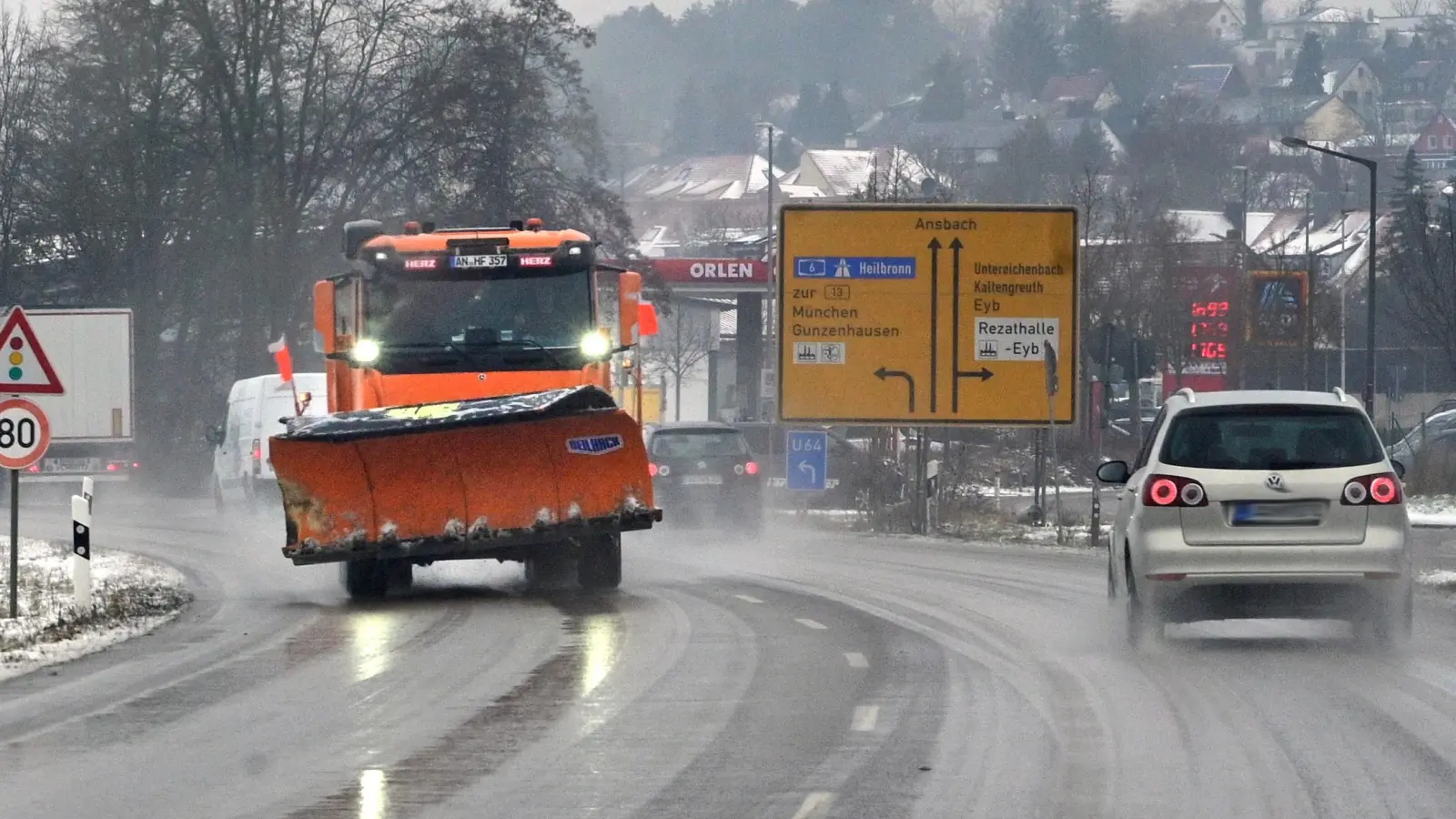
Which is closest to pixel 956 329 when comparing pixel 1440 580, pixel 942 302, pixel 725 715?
pixel 942 302

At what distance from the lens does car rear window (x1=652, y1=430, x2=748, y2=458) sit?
3053 cm

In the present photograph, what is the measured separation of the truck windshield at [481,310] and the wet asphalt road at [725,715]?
2091 mm

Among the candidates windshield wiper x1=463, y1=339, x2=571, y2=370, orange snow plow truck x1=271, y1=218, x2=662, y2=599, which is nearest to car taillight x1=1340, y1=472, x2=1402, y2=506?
orange snow plow truck x1=271, y1=218, x2=662, y2=599

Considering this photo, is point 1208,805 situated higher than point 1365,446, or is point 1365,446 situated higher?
point 1365,446

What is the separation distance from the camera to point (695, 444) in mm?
30609

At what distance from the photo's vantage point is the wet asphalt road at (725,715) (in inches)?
344

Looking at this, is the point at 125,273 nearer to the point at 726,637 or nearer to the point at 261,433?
the point at 261,433

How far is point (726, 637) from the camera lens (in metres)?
→ 15.1

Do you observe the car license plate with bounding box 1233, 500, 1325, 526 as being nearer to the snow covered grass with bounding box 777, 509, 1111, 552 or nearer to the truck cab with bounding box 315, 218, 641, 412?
the truck cab with bounding box 315, 218, 641, 412

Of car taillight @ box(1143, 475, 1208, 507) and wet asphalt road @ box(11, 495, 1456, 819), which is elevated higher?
car taillight @ box(1143, 475, 1208, 507)

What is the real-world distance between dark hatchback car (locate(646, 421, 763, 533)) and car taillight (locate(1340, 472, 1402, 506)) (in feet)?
55.9

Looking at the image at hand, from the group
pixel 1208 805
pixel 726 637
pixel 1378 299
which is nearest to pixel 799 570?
pixel 726 637

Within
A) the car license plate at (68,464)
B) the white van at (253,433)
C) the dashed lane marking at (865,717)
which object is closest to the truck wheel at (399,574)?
the dashed lane marking at (865,717)

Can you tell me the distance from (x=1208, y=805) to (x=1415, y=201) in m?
40.4
